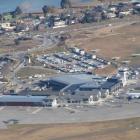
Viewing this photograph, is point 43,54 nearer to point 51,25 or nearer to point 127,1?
point 51,25

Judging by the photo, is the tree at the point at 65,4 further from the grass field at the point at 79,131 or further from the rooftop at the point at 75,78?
the grass field at the point at 79,131

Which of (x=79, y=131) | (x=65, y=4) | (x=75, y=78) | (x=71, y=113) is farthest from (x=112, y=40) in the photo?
(x=79, y=131)

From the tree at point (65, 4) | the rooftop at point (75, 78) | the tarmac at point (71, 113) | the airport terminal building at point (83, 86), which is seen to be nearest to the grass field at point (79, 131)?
the tarmac at point (71, 113)

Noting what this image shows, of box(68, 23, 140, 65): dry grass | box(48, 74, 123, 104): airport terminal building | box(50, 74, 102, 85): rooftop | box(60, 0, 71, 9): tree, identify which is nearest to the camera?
box(48, 74, 123, 104): airport terminal building

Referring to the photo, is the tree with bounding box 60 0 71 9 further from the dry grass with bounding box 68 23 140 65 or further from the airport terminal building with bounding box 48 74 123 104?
the airport terminal building with bounding box 48 74 123 104

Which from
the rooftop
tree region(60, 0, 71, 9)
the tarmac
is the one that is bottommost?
the tarmac

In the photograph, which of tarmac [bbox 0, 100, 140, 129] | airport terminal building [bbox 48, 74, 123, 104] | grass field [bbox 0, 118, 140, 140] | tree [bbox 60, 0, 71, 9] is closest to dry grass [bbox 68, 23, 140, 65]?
airport terminal building [bbox 48, 74, 123, 104]

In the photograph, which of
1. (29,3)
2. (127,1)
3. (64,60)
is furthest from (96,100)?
(29,3)

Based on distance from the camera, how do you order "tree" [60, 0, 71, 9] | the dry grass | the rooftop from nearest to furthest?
the rooftop
the dry grass
"tree" [60, 0, 71, 9]

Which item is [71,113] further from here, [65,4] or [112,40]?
[65,4]
